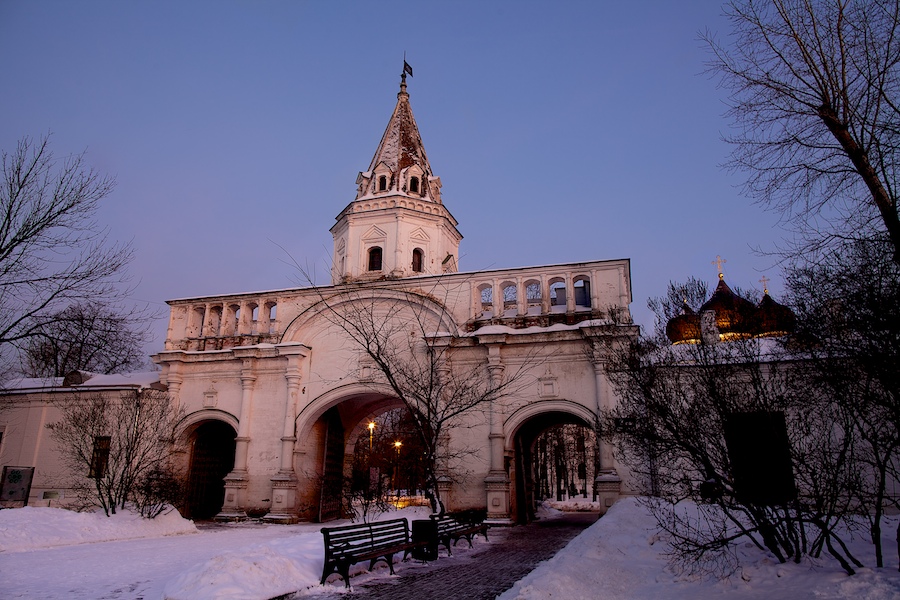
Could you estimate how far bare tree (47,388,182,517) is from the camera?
18453mm

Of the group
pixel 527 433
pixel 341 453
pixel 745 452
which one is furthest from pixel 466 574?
pixel 341 453

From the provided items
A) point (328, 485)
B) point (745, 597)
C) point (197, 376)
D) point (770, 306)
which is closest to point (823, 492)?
point (745, 597)

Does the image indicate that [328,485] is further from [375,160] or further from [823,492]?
[823,492]

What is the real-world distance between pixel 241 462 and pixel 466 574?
1447cm

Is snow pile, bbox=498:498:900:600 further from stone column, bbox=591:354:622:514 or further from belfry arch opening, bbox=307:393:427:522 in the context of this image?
belfry arch opening, bbox=307:393:427:522

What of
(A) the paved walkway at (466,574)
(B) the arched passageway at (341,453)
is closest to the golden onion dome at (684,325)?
(A) the paved walkway at (466,574)

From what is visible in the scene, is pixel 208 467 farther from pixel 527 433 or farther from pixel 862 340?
pixel 862 340

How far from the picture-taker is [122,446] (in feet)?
64.2

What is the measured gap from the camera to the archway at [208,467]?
23.8 m

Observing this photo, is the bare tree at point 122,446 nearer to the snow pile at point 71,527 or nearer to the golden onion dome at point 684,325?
the snow pile at point 71,527

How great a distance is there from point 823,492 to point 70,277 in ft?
39.2

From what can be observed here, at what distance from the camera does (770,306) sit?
10.4 meters

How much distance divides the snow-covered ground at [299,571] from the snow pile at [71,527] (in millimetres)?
41

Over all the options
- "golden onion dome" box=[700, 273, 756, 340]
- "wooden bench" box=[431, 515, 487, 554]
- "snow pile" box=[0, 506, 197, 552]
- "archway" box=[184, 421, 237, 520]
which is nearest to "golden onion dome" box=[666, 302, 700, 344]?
"golden onion dome" box=[700, 273, 756, 340]
